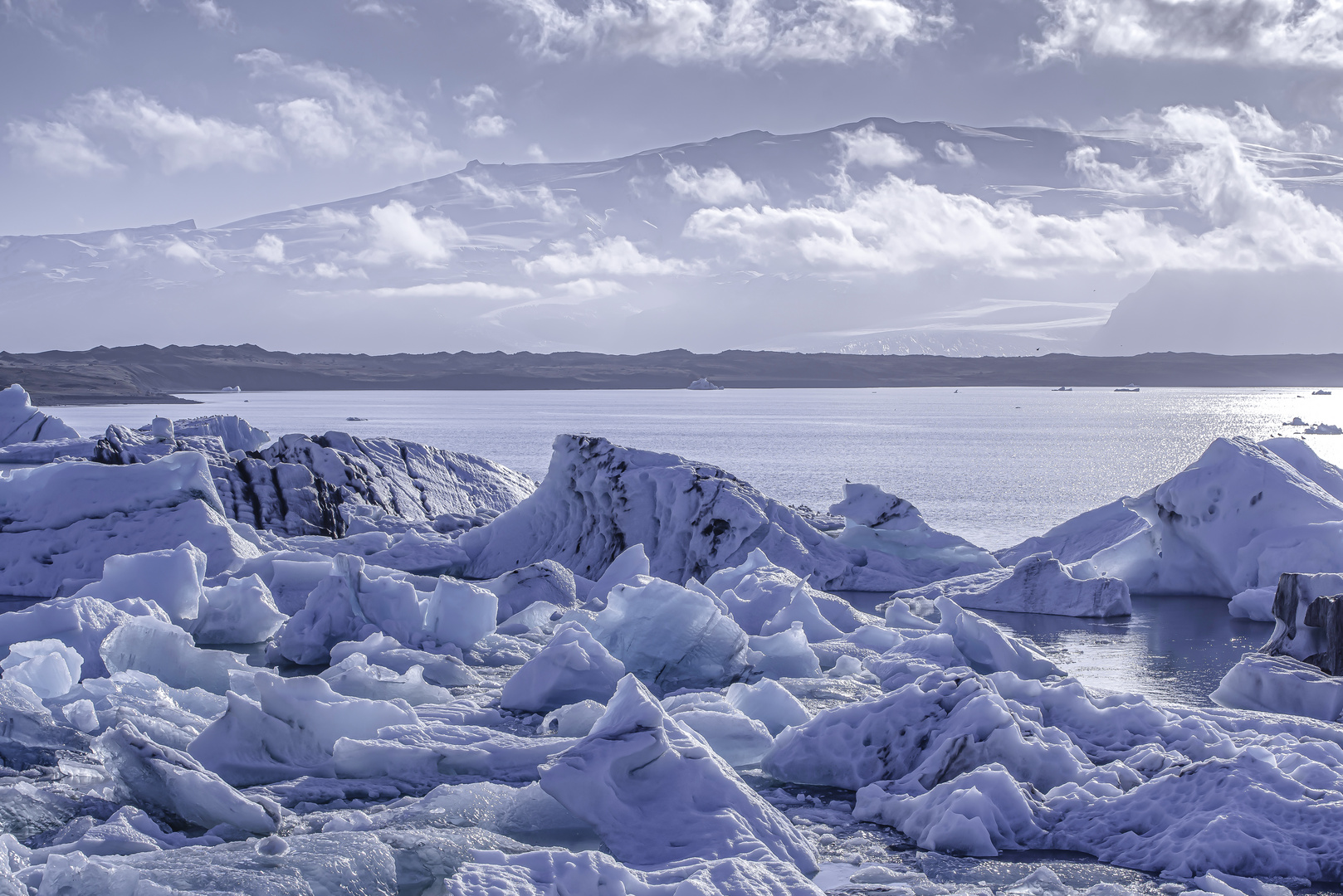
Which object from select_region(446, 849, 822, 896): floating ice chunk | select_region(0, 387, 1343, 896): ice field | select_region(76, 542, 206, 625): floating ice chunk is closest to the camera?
select_region(446, 849, 822, 896): floating ice chunk

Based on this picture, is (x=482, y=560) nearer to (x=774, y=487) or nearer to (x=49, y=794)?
(x=49, y=794)

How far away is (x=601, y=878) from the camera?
4.44 meters

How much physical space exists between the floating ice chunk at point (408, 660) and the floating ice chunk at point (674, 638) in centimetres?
136

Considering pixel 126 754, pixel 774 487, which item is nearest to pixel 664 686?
pixel 126 754

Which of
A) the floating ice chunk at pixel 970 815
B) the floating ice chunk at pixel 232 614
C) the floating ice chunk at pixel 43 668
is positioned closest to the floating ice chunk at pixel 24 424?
the floating ice chunk at pixel 232 614

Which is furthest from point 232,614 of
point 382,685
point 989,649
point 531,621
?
point 989,649

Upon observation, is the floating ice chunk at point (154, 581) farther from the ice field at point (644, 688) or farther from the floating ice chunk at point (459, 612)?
the floating ice chunk at point (459, 612)

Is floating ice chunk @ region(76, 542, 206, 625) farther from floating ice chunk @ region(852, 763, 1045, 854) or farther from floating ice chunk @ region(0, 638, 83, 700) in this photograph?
floating ice chunk @ region(852, 763, 1045, 854)

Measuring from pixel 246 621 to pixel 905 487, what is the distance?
2234 cm

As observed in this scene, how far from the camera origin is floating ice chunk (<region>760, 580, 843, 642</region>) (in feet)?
34.7

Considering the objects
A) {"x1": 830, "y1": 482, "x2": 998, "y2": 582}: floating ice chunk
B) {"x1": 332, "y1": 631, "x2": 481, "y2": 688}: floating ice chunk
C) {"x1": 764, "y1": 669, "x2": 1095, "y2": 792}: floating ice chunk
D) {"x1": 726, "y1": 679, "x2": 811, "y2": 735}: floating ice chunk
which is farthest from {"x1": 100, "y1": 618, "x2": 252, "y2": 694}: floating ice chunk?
{"x1": 830, "y1": 482, "x2": 998, "y2": 582}: floating ice chunk

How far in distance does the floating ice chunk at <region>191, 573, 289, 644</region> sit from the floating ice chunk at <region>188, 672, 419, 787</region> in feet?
14.3

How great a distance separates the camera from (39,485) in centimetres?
1420

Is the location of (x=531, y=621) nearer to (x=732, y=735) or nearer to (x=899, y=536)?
(x=732, y=735)
